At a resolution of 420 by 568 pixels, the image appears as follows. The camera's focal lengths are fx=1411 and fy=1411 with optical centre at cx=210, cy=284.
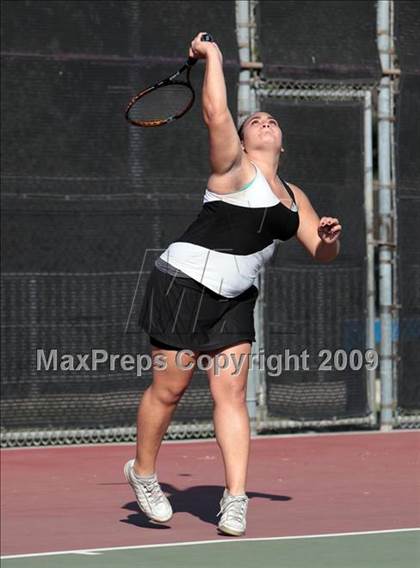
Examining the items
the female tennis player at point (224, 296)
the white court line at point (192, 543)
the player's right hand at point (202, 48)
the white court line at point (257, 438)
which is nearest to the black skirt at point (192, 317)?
the female tennis player at point (224, 296)

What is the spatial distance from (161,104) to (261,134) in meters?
0.94

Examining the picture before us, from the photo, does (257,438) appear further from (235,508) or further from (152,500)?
(235,508)

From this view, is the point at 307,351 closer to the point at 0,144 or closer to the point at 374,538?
the point at 0,144

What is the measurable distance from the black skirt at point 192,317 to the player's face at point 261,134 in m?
0.62

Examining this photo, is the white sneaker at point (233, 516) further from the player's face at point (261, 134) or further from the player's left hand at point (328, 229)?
the player's face at point (261, 134)

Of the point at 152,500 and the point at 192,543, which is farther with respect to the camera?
the point at 152,500

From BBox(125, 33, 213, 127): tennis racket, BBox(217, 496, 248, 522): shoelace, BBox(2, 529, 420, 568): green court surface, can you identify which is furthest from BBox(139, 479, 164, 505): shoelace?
BBox(125, 33, 213, 127): tennis racket

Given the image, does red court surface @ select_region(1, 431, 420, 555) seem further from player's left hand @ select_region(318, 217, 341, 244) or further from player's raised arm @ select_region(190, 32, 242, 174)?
player's raised arm @ select_region(190, 32, 242, 174)

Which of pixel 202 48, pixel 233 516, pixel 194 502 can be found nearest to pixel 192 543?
pixel 233 516

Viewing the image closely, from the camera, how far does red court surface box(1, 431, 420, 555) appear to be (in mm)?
5906

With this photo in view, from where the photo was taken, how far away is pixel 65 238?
9039 mm

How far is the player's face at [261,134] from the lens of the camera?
595cm

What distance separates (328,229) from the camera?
18.8 ft

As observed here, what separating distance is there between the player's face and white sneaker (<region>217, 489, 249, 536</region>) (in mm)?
1474
